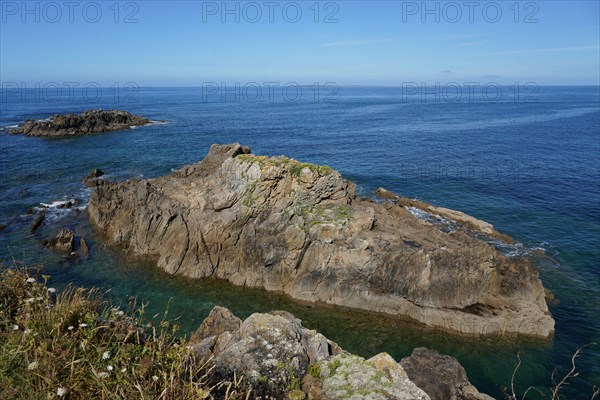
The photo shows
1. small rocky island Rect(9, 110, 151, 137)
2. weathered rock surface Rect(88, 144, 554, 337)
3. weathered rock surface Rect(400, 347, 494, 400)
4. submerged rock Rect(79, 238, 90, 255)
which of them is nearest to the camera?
weathered rock surface Rect(400, 347, 494, 400)

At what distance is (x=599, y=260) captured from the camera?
3009 centimetres

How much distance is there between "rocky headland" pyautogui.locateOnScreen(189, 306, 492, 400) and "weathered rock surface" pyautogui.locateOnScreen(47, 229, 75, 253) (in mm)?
22456

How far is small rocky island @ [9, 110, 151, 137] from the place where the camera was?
77812 millimetres

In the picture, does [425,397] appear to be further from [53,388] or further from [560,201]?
[560,201]

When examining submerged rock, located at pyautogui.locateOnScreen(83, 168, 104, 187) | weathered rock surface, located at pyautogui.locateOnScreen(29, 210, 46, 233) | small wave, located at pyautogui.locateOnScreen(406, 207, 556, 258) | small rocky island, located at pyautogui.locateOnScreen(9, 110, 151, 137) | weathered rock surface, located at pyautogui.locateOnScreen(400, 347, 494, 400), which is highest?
small rocky island, located at pyautogui.locateOnScreen(9, 110, 151, 137)

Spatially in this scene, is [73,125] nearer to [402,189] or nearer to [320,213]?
[402,189]

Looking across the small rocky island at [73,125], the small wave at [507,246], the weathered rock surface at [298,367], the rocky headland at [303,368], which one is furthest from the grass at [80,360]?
the small rocky island at [73,125]

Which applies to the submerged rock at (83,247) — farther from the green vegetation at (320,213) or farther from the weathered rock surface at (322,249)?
the green vegetation at (320,213)

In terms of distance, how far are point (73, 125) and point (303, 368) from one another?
86159mm

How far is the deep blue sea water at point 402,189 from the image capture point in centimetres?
2197

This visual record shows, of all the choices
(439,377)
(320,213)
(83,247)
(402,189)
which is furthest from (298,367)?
(402,189)

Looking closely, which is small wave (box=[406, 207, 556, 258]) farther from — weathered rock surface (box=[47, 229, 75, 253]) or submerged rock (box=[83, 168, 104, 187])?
submerged rock (box=[83, 168, 104, 187])

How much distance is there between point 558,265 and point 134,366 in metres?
31.7

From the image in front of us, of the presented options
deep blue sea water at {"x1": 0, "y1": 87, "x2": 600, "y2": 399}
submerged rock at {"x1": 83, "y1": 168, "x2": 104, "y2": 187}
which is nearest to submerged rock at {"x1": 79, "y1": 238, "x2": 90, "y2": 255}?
deep blue sea water at {"x1": 0, "y1": 87, "x2": 600, "y2": 399}
